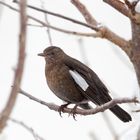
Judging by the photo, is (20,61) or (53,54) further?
(53,54)

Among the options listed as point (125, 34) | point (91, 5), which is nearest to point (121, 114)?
point (125, 34)

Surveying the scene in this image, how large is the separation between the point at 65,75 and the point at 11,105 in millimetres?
2177

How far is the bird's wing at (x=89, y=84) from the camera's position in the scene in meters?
2.82

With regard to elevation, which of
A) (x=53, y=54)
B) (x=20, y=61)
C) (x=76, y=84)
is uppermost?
(x=20, y=61)

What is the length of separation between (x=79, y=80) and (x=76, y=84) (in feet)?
1.69

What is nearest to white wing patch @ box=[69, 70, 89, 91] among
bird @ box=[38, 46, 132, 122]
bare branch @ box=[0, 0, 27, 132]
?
bird @ box=[38, 46, 132, 122]

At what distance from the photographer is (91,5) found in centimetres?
909

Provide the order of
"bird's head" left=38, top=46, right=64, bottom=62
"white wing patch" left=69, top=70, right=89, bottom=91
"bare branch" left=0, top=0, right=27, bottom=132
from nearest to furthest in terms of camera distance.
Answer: "bare branch" left=0, top=0, right=27, bottom=132 < "white wing patch" left=69, top=70, right=89, bottom=91 < "bird's head" left=38, top=46, right=64, bottom=62

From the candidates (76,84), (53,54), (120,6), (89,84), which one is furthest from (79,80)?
(53,54)

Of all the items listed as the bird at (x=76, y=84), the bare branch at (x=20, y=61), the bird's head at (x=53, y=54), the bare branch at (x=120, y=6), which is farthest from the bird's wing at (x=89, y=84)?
the bare branch at (x=20, y=61)

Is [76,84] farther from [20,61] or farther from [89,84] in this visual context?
[20,61]

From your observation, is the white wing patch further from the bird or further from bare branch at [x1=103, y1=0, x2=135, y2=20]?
bare branch at [x1=103, y1=0, x2=135, y2=20]

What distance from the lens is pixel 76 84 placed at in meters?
3.26

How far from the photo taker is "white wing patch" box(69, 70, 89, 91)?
2.75 meters
